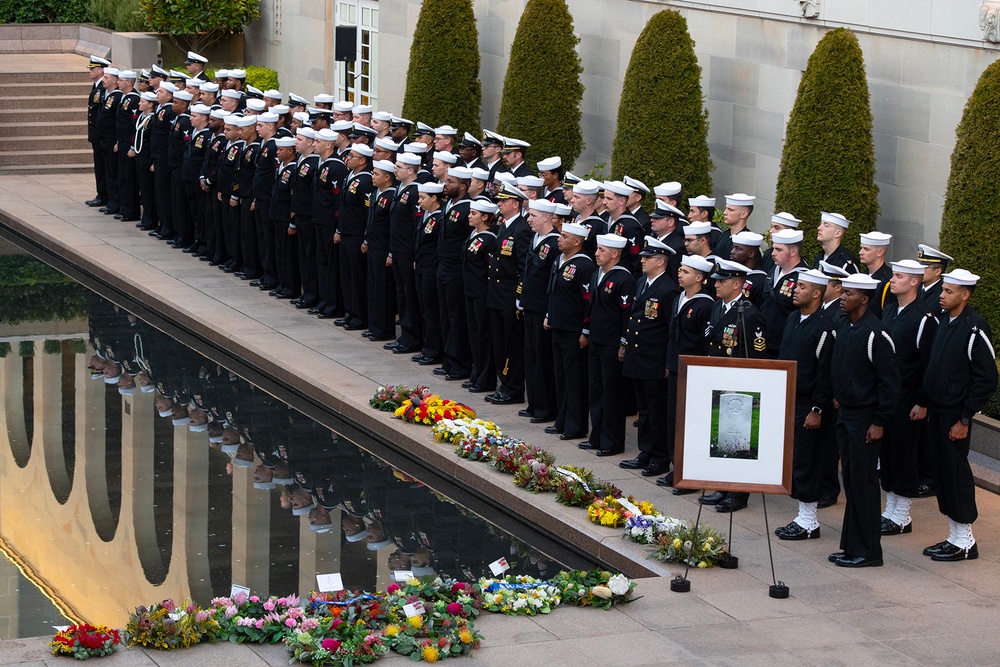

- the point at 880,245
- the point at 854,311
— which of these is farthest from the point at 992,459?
the point at 854,311

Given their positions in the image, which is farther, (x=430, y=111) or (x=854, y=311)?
(x=430, y=111)

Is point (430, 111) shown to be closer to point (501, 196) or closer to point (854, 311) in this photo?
point (501, 196)

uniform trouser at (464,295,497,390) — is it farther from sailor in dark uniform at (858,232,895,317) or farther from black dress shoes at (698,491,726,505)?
sailor in dark uniform at (858,232,895,317)

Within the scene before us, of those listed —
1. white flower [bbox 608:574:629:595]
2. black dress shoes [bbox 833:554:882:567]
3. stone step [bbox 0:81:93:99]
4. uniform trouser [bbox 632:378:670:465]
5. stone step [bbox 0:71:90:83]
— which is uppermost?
stone step [bbox 0:71:90:83]

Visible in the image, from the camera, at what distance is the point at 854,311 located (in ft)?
32.0

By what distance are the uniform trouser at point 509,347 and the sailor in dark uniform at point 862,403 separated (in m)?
4.26

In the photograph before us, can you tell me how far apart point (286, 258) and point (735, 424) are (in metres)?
9.30

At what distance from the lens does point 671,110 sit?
55.4ft

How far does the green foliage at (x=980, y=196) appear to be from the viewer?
12586 millimetres

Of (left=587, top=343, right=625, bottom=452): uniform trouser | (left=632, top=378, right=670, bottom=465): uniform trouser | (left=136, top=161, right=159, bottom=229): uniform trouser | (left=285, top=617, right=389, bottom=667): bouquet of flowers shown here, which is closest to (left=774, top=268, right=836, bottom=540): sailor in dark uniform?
(left=632, top=378, right=670, bottom=465): uniform trouser

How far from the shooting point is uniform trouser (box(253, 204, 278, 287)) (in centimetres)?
1791

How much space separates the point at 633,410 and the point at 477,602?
4.87 meters

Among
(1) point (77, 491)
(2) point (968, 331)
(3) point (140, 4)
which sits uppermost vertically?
(3) point (140, 4)

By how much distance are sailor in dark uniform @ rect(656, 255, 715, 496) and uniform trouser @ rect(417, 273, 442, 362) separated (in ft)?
13.1
